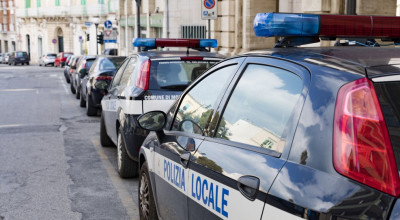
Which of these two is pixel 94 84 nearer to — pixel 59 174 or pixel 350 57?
pixel 59 174

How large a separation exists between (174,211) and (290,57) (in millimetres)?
1514

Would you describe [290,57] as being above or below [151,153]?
above

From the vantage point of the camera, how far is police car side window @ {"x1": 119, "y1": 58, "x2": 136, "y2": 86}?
7600 millimetres

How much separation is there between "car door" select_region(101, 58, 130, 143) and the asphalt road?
0.44m

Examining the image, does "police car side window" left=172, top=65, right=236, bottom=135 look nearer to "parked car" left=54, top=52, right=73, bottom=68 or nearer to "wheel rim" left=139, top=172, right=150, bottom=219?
"wheel rim" left=139, top=172, right=150, bottom=219

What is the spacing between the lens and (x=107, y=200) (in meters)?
6.16

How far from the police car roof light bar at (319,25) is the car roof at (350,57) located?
93mm

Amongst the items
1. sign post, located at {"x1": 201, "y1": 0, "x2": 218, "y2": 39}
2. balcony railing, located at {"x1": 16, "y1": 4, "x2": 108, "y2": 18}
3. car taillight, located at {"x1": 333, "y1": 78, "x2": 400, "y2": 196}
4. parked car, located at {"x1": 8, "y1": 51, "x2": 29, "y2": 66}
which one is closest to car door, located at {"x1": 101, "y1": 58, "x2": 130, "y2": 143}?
sign post, located at {"x1": 201, "y1": 0, "x2": 218, "y2": 39}

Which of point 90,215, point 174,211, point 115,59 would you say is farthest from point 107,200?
point 115,59

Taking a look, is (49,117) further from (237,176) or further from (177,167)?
(237,176)

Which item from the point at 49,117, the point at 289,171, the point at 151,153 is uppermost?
the point at 289,171

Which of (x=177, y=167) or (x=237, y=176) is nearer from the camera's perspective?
(x=237, y=176)

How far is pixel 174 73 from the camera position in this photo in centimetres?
703

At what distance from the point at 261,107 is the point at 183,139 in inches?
39.8
